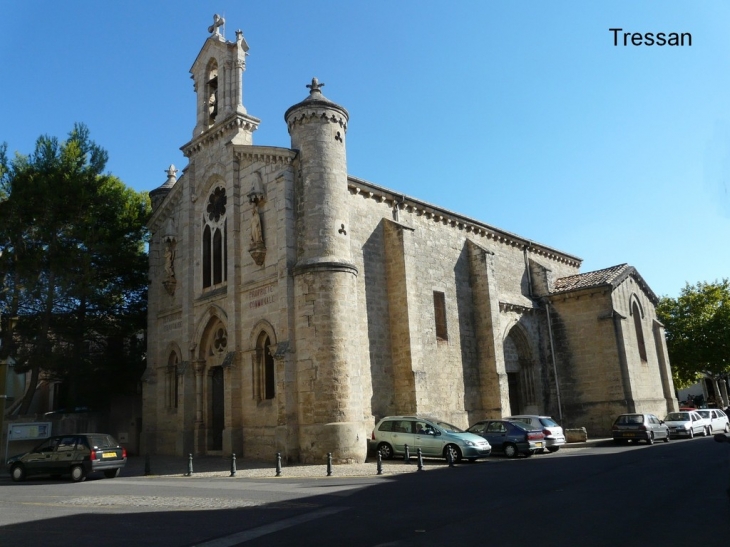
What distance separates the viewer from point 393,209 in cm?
2467

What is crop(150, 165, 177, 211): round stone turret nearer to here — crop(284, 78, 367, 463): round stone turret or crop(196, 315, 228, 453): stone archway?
crop(196, 315, 228, 453): stone archway

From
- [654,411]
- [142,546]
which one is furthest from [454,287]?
[142,546]

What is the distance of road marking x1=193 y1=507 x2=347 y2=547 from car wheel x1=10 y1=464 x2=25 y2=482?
11829 millimetres

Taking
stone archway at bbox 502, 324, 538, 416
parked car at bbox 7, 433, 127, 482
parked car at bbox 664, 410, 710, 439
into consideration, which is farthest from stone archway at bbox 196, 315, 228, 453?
parked car at bbox 664, 410, 710, 439

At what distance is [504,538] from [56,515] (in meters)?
7.71

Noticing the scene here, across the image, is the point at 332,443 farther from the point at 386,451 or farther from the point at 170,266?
the point at 170,266

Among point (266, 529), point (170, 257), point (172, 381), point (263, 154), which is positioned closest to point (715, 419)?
point (263, 154)

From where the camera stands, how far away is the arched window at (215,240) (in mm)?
24109

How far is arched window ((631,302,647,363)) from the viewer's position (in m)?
32.1

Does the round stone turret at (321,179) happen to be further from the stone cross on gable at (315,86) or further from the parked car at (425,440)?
the parked car at (425,440)

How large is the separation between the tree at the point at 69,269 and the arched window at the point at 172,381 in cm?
313

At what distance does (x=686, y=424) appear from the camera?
2714 centimetres

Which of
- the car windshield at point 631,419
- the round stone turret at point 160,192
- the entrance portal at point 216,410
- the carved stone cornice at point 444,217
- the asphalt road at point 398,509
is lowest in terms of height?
the asphalt road at point 398,509


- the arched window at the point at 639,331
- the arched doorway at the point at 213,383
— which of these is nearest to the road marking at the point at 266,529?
the arched doorway at the point at 213,383
